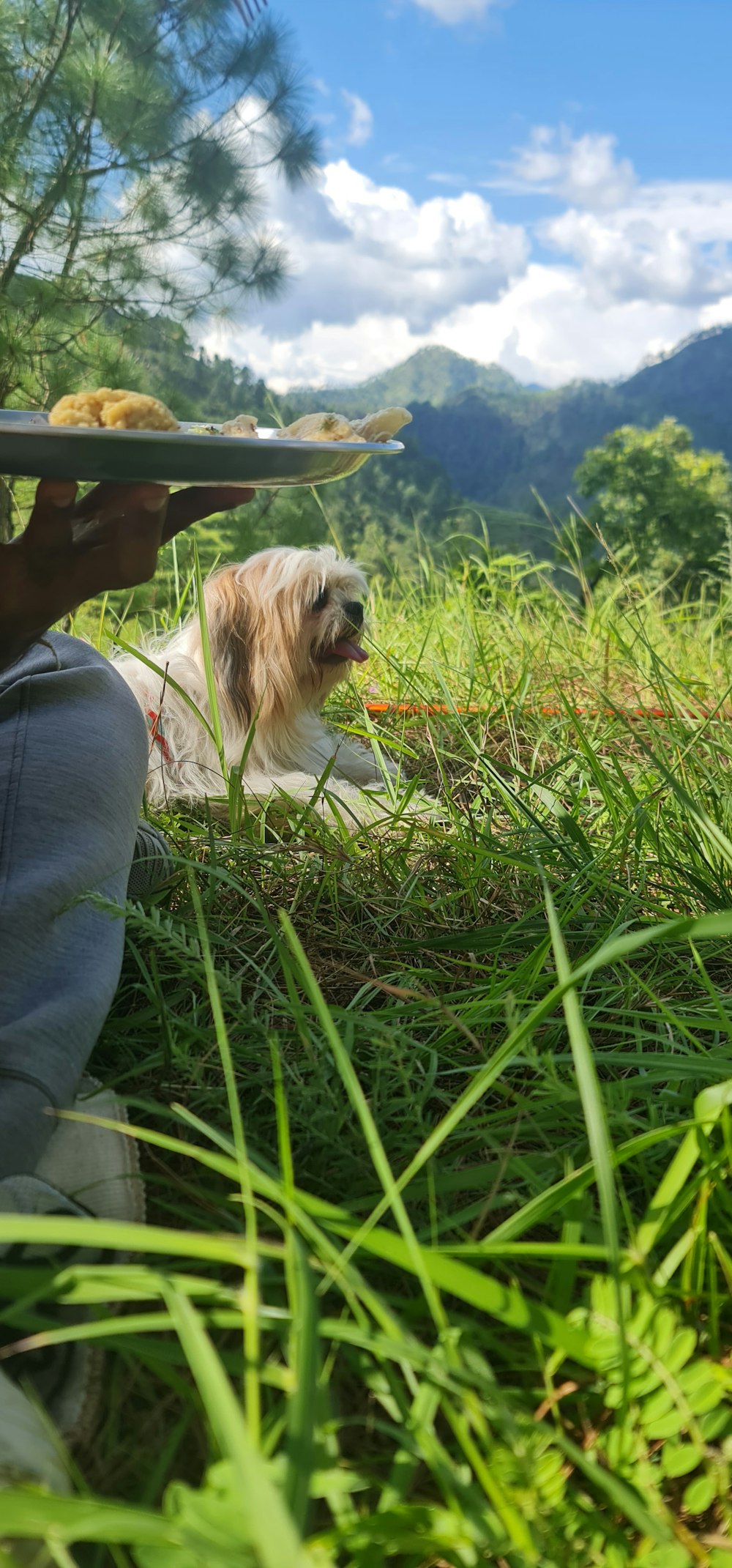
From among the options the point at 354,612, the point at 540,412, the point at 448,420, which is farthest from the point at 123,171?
the point at 540,412

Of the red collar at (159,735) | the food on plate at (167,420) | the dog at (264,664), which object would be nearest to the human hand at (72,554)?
the food on plate at (167,420)

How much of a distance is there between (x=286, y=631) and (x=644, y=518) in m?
31.8

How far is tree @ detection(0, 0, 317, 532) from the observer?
8.54 meters

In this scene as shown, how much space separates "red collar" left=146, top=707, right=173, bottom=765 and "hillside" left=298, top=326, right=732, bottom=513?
36567mm

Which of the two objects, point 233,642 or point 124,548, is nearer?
point 124,548

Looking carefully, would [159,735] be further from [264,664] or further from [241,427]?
[241,427]

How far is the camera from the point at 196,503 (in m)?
1.45

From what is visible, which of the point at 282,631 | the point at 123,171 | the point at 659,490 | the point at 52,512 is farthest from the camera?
the point at 659,490

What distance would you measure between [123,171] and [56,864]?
11.0m

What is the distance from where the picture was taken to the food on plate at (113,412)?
3.76 ft

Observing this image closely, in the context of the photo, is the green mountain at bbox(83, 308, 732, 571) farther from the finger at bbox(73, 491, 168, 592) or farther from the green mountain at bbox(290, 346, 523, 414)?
the finger at bbox(73, 491, 168, 592)

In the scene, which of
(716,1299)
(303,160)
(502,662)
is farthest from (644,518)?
(716,1299)

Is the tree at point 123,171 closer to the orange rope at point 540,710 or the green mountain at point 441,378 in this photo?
the orange rope at point 540,710

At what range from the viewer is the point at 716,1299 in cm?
74
